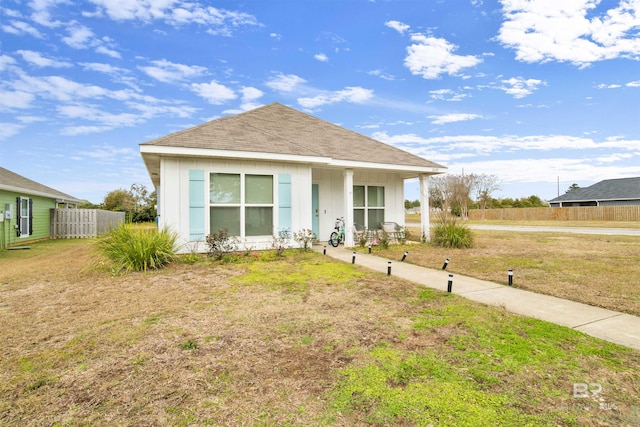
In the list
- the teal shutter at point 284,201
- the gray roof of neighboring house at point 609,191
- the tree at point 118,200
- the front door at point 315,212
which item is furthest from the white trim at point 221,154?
the gray roof of neighboring house at point 609,191

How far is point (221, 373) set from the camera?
2537 millimetres

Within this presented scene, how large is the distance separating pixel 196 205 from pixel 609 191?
47179 millimetres

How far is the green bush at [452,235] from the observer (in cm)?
1048

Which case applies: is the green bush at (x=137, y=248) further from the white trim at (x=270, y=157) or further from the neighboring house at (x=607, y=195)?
the neighboring house at (x=607, y=195)

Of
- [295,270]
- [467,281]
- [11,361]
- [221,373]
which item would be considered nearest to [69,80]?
[295,270]

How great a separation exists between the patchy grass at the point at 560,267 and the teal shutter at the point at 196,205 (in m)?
5.58

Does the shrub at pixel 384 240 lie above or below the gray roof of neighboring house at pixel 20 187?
below

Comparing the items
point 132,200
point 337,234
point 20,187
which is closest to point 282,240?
point 337,234

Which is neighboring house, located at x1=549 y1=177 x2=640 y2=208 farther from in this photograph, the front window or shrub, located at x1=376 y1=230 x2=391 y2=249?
the front window

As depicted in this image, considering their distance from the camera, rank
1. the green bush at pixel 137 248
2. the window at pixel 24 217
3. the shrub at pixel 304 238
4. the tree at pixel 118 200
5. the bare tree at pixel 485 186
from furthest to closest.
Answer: the bare tree at pixel 485 186
the tree at pixel 118 200
the window at pixel 24 217
the shrub at pixel 304 238
the green bush at pixel 137 248

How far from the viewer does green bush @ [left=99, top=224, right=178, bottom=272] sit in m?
6.94

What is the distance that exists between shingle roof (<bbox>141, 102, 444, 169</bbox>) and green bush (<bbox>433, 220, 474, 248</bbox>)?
8.55 feet

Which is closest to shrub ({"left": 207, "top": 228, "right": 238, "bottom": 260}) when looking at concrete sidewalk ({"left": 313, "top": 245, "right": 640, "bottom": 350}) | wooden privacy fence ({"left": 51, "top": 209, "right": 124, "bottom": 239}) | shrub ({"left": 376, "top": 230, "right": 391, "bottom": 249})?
concrete sidewalk ({"left": 313, "top": 245, "right": 640, "bottom": 350})

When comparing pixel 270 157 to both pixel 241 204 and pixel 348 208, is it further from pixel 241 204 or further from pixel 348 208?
pixel 348 208
